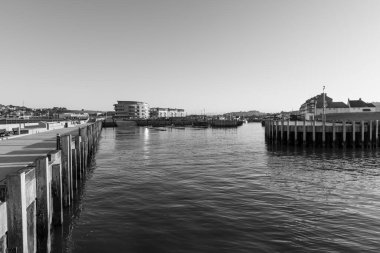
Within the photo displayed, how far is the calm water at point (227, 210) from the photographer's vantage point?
37.2 ft

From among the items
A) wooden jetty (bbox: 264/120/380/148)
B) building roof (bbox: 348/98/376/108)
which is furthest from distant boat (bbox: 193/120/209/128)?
wooden jetty (bbox: 264/120/380/148)

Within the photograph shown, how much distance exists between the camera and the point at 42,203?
394 inches

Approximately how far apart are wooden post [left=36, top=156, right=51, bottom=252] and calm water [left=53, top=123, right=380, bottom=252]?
1065mm

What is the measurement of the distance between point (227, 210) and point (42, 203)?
366 inches

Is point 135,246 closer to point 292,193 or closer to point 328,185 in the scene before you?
point 292,193

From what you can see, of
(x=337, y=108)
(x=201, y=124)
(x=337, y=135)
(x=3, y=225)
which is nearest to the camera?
(x=3, y=225)

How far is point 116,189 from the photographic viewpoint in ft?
65.0

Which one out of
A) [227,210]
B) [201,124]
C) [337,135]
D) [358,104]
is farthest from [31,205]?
[201,124]

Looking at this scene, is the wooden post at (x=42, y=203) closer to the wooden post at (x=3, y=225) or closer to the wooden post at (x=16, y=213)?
the wooden post at (x=16, y=213)

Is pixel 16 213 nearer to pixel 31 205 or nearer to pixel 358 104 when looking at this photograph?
pixel 31 205

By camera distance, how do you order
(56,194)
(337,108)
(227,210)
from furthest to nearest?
(337,108) < (227,210) < (56,194)

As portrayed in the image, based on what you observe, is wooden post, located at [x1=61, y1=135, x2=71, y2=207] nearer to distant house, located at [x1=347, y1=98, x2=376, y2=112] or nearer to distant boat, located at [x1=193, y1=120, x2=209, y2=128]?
distant house, located at [x1=347, y1=98, x2=376, y2=112]

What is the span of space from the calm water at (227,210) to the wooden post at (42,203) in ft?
3.49

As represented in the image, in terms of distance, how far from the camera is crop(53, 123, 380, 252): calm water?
11.3m
